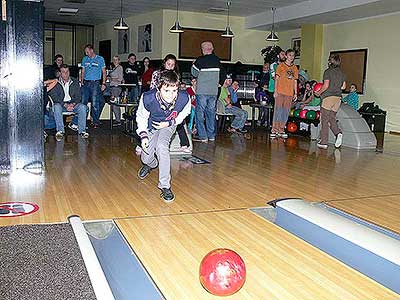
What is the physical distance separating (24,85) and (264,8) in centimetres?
797

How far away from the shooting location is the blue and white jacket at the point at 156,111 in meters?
3.89

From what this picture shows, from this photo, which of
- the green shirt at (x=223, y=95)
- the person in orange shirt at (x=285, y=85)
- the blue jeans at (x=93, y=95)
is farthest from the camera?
the blue jeans at (x=93, y=95)

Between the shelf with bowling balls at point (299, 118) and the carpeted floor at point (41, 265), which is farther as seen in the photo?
the shelf with bowling balls at point (299, 118)

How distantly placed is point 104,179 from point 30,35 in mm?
1575

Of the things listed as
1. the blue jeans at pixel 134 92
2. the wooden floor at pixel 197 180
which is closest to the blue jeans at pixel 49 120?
the wooden floor at pixel 197 180

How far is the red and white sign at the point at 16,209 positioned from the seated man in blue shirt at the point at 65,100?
3719mm

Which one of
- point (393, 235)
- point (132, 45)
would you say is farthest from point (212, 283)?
point (132, 45)

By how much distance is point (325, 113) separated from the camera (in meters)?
7.28

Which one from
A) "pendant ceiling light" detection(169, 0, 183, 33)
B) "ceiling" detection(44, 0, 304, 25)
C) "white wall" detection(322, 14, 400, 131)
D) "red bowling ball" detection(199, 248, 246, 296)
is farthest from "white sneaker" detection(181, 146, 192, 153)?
"white wall" detection(322, 14, 400, 131)

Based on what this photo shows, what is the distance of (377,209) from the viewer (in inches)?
151

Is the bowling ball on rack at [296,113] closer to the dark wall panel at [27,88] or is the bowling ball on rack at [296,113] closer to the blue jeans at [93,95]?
the blue jeans at [93,95]

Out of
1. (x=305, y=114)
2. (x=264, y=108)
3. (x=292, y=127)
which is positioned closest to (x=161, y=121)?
(x=305, y=114)

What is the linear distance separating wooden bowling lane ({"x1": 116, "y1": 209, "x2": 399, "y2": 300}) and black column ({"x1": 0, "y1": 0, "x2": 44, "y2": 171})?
1996 mm

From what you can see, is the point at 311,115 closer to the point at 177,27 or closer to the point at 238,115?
the point at 238,115
